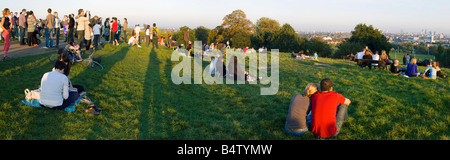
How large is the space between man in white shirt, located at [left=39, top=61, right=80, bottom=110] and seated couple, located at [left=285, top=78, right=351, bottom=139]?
497cm

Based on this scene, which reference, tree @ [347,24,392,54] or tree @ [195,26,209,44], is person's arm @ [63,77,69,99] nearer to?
tree @ [347,24,392,54]

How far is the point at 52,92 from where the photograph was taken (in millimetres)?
5590

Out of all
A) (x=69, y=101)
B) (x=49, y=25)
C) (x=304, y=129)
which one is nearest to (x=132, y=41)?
(x=49, y=25)

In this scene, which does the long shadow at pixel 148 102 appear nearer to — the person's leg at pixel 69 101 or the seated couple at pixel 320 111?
the person's leg at pixel 69 101

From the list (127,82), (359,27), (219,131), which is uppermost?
(359,27)

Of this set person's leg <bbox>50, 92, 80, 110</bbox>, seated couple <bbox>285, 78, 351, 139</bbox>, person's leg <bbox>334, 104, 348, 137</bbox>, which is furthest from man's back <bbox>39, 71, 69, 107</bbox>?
person's leg <bbox>334, 104, 348, 137</bbox>

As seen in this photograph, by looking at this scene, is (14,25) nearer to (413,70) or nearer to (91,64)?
(91,64)

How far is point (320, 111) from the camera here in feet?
16.4

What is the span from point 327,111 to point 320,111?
0.42 ft

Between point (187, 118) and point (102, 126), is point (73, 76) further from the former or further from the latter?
point (187, 118)

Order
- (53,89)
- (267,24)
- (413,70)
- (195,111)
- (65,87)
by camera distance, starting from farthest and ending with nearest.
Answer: (267,24), (413,70), (195,111), (65,87), (53,89)
